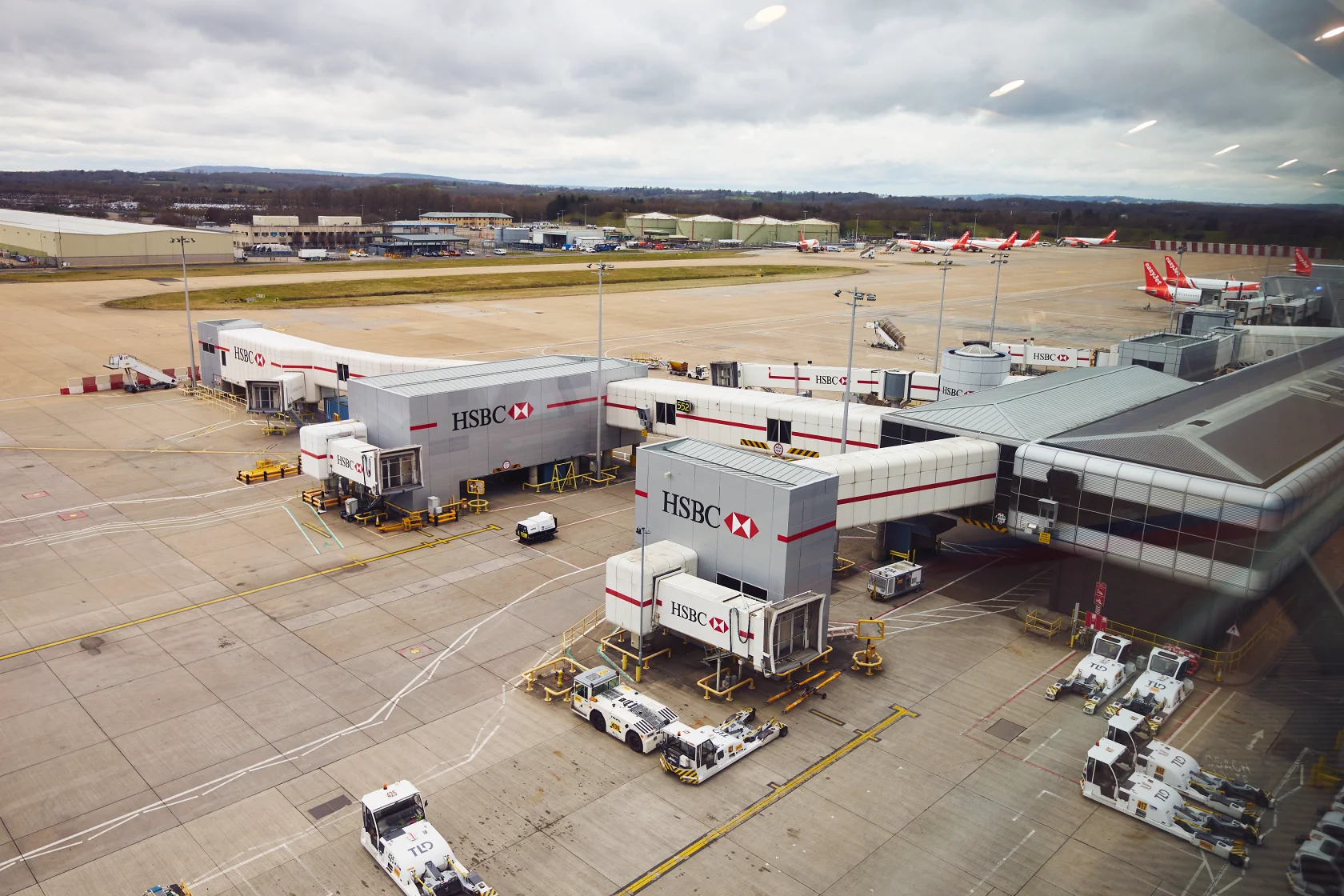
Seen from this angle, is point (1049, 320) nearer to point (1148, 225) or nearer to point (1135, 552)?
point (1135, 552)

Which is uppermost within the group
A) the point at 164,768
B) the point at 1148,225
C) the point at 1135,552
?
the point at 1148,225

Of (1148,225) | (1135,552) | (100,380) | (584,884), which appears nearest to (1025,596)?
(1135,552)

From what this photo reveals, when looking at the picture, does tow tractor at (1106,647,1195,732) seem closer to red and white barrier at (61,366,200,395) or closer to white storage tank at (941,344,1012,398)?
white storage tank at (941,344,1012,398)

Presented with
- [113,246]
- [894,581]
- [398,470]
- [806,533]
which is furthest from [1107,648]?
[113,246]

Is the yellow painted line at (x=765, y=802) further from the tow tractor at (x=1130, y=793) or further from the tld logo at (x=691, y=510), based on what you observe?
the tld logo at (x=691, y=510)

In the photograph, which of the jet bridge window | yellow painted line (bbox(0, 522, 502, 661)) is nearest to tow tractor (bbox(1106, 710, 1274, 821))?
yellow painted line (bbox(0, 522, 502, 661))

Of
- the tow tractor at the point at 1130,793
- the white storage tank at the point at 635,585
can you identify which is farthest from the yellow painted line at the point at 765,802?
the white storage tank at the point at 635,585

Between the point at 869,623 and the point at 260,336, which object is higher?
the point at 260,336
